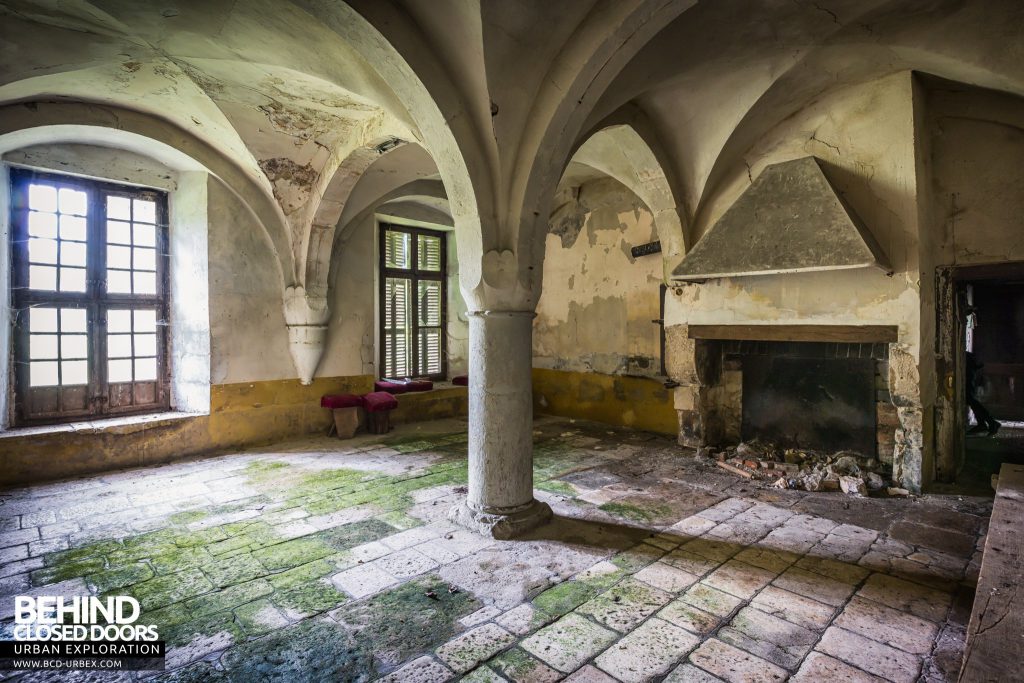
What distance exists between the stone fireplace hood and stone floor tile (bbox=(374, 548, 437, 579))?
3550 millimetres

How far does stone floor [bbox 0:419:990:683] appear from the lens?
2.30 m

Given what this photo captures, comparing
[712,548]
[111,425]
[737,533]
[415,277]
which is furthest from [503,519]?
[415,277]

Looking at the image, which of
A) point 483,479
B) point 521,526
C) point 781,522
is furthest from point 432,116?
point 781,522

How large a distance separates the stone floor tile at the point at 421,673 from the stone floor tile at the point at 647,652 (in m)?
0.67

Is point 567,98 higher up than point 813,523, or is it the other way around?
point 567,98

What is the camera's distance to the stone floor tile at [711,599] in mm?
2696

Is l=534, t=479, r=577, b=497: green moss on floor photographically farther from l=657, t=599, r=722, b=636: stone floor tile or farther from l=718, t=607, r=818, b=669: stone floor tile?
l=718, t=607, r=818, b=669: stone floor tile

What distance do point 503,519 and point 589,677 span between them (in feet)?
5.04

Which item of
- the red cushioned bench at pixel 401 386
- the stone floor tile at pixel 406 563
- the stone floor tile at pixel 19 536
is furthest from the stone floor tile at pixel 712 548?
the red cushioned bench at pixel 401 386

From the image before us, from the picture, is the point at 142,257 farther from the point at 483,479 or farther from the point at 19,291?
the point at 483,479

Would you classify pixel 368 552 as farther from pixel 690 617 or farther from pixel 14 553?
pixel 14 553

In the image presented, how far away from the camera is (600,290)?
7.99 m

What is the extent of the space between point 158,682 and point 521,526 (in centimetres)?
216

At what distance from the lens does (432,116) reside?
3.53m
